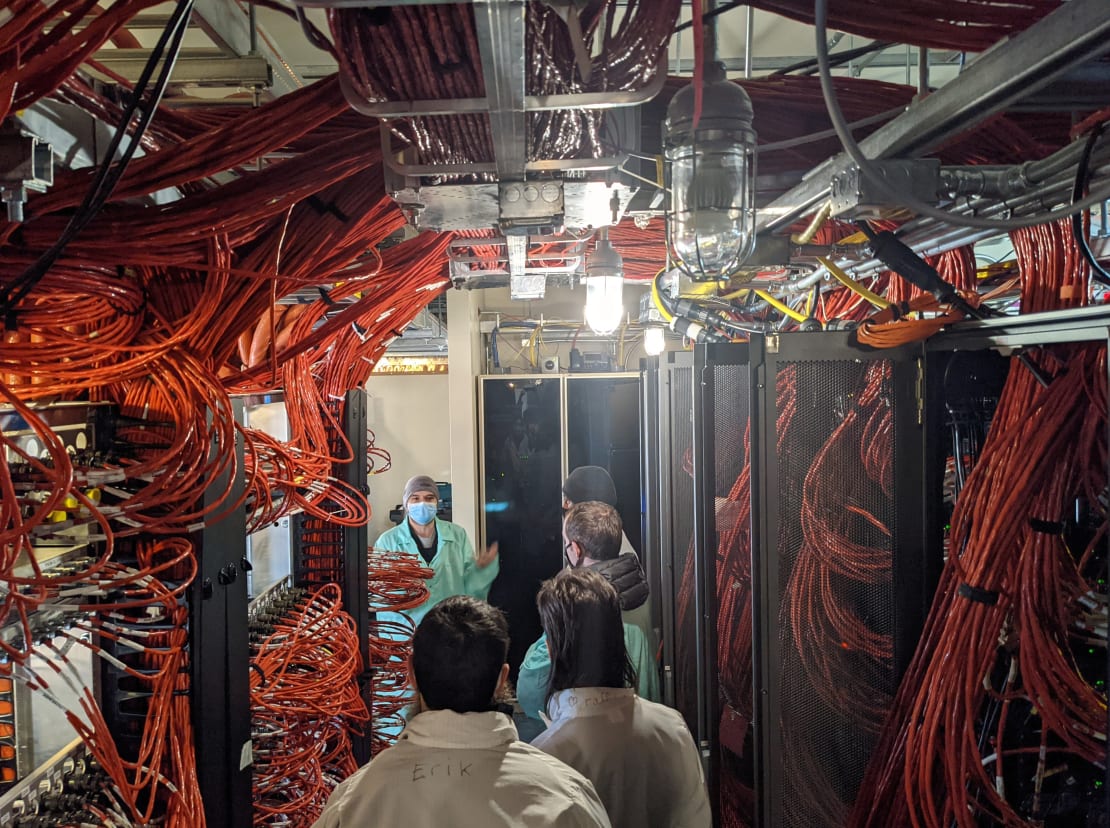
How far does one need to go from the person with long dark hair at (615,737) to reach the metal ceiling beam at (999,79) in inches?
54.3

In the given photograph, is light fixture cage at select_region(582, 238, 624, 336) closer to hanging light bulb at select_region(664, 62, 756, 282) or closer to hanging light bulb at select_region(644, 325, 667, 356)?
hanging light bulb at select_region(664, 62, 756, 282)

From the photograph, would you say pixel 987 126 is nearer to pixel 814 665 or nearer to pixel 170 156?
pixel 814 665

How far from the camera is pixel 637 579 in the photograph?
3480mm

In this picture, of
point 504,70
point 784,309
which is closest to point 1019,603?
point 784,309

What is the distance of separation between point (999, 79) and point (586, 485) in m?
4.17

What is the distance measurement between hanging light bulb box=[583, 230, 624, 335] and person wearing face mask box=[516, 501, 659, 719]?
1131 mm

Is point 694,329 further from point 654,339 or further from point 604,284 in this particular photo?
point 654,339

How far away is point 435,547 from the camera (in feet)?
15.9

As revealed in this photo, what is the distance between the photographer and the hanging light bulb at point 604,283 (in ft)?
8.18

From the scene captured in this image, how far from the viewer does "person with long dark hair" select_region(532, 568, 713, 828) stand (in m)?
1.98

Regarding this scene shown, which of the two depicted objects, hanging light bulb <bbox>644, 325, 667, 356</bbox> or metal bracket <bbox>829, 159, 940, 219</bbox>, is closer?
metal bracket <bbox>829, 159, 940, 219</bbox>

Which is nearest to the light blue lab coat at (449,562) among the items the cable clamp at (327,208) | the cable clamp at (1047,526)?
the cable clamp at (327,208)

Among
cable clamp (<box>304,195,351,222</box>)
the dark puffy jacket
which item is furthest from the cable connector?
cable clamp (<box>304,195,351,222</box>)

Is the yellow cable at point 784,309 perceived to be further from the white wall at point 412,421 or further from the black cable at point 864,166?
the white wall at point 412,421
